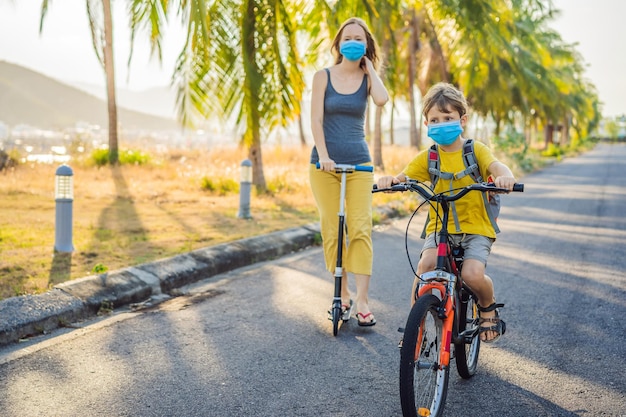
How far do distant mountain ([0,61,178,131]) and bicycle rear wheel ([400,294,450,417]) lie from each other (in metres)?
160

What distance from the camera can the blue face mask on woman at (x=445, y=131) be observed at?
3.88 metres

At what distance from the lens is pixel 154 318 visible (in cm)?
541

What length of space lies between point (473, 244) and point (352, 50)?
185 centimetres

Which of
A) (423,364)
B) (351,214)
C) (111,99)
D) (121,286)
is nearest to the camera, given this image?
(423,364)

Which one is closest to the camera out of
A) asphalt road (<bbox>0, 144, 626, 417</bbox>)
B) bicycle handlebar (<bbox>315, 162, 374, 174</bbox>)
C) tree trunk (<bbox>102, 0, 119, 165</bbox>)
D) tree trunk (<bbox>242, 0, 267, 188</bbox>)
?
asphalt road (<bbox>0, 144, 626, 417</bbox>)

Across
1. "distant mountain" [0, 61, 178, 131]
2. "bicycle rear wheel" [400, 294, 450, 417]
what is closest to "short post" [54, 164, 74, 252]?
"bicycle rear wheel" [400, 294, 450, 417]

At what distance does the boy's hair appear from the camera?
388cm

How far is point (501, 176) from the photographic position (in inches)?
141

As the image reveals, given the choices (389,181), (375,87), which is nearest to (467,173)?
(389,181)

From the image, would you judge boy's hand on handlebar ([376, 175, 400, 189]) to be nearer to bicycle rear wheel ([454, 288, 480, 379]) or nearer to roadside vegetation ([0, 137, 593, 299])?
bicycle rear wheel ([454, 288, 480, 379])

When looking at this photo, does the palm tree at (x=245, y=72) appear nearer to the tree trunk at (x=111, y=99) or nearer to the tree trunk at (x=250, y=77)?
the tree trunk at (x=250, y=77)

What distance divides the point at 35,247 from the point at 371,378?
450cm

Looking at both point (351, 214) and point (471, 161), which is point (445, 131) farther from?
point (351, 214)

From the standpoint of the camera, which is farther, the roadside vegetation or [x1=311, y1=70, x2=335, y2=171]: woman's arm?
the roadside vegetation
